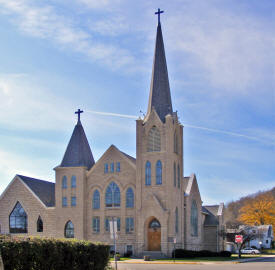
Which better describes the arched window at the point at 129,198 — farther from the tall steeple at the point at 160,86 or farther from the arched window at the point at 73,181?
the tall steeple at the point at 160,86

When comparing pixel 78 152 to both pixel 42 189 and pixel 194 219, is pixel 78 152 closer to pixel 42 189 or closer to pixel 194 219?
pixel 42 189

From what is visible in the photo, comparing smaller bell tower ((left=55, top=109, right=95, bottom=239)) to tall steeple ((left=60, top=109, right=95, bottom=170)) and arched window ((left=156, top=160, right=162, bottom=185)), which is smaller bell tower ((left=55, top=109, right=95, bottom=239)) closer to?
tall steeple ((left=60, top=109, right=95, bottom=170))

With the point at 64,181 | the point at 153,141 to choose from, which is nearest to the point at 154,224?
the point at 153,141

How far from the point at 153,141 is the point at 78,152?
33.0 feet

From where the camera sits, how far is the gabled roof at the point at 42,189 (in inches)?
2244

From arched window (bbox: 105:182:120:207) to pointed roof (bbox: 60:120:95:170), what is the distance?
4299 mm

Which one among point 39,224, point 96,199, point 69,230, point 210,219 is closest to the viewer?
point 96,199

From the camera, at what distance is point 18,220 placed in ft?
184

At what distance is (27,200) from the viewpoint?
5616cm

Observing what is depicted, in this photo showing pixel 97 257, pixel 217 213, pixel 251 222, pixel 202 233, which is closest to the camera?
pixel 97 257

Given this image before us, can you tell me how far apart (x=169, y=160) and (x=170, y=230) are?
7.19 meters

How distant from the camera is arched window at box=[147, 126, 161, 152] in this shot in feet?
168

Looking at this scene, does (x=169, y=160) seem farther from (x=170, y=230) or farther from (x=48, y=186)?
(x=48, y=186)

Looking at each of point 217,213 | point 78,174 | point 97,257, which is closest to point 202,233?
point 217,213
